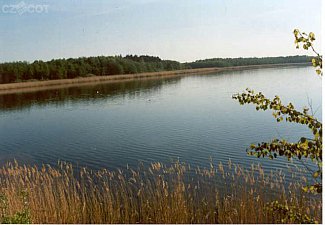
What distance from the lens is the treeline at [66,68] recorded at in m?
55.0

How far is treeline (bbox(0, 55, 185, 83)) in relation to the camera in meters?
55.0

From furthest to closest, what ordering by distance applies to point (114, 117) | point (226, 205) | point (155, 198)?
point (114, 117) < point (155, 198) < point (226, 205)

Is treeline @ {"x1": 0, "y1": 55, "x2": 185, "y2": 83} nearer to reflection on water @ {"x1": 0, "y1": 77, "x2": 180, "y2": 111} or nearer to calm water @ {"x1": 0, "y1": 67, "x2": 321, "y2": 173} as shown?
reflection on water @ {"x1": 0, "y1": 77, "x2": 180, "y2": 111}

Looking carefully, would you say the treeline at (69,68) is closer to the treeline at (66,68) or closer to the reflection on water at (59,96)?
the treeline at (66,68)

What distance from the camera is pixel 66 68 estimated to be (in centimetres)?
6259

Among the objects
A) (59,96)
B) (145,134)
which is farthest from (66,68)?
(145,134)

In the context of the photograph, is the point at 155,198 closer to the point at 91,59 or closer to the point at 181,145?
the point at 181,145

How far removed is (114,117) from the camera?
19281 mm

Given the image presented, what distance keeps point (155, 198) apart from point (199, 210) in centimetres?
80

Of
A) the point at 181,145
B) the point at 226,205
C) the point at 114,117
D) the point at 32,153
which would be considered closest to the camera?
the point at 226,205

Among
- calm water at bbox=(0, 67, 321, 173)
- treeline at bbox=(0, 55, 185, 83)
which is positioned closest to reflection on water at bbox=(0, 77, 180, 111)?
calm water at bbox=(0, 67, 321, 173)

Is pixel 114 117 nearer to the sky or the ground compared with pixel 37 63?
nearer to the ground

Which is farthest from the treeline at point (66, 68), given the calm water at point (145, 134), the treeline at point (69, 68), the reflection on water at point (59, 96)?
the calm water at point (145, 134)

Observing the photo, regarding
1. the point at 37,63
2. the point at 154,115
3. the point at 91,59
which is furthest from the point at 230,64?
the point at 154,115
